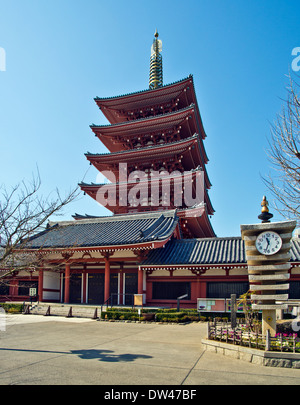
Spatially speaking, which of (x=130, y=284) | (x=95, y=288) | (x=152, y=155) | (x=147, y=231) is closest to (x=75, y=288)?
(x=95, y=288)

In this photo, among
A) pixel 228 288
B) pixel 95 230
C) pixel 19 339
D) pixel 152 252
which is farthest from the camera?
pixel 95 230

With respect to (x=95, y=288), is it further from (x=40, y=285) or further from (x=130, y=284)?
(x=40, y=285)

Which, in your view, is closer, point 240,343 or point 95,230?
point 240,343

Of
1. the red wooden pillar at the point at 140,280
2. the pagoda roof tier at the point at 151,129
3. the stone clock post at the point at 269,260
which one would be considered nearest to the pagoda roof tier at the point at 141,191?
the pagoda roof tier at the point at 151,129

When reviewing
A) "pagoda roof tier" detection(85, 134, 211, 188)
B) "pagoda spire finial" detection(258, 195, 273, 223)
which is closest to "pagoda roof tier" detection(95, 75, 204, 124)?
"pagoda roof tier" detection(85, 134, 211, 188)

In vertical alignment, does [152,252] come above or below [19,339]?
above

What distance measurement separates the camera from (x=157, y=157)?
28266 millimetres

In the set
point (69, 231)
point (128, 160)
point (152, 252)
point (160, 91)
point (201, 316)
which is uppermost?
point (160, 91)

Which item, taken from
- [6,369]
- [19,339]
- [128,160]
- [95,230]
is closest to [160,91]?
[128,160]

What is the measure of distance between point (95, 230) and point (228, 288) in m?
10.8

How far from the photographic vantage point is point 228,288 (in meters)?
19.2

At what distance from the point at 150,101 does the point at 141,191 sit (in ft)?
27.6
